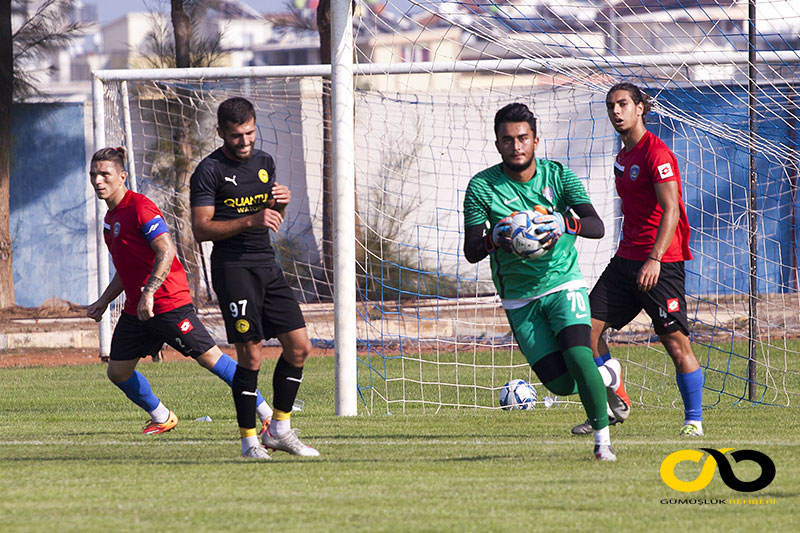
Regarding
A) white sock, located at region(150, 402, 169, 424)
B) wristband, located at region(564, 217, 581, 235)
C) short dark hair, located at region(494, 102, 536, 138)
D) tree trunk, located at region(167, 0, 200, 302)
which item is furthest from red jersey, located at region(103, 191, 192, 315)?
tree trunk, located at region(167, 0, 200, 302)

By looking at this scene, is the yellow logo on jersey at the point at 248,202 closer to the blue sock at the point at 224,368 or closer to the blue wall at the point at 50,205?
the blue sock at the point at 224,368

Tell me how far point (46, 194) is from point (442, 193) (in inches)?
357

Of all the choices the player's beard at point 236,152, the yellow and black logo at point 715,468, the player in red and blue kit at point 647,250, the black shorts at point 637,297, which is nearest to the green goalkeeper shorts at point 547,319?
the yellow and black logo at point 715,468

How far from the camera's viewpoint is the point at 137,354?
717cm

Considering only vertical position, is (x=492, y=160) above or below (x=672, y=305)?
above

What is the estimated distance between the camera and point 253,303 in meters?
5.85

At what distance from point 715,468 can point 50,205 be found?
16336 millimetres

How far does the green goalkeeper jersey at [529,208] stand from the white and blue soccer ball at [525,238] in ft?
0.70

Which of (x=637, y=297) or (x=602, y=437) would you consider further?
(x=637, y=297)

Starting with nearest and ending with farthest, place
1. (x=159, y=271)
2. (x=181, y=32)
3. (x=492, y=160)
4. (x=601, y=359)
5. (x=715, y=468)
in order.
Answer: (x=715, y=468) → (x=159, y=271) → (x=601, y=359) → (x=492, y=160) → (x=181, y=32)

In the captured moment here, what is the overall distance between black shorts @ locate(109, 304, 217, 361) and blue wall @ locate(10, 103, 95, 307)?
12.6m

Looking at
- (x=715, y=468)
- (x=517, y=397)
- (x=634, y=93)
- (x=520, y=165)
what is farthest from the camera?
(x=517, y=397)

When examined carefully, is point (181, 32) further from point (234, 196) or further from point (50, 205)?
point (234, 196)

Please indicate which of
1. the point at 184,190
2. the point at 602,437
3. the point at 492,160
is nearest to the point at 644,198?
the point at 602,437
